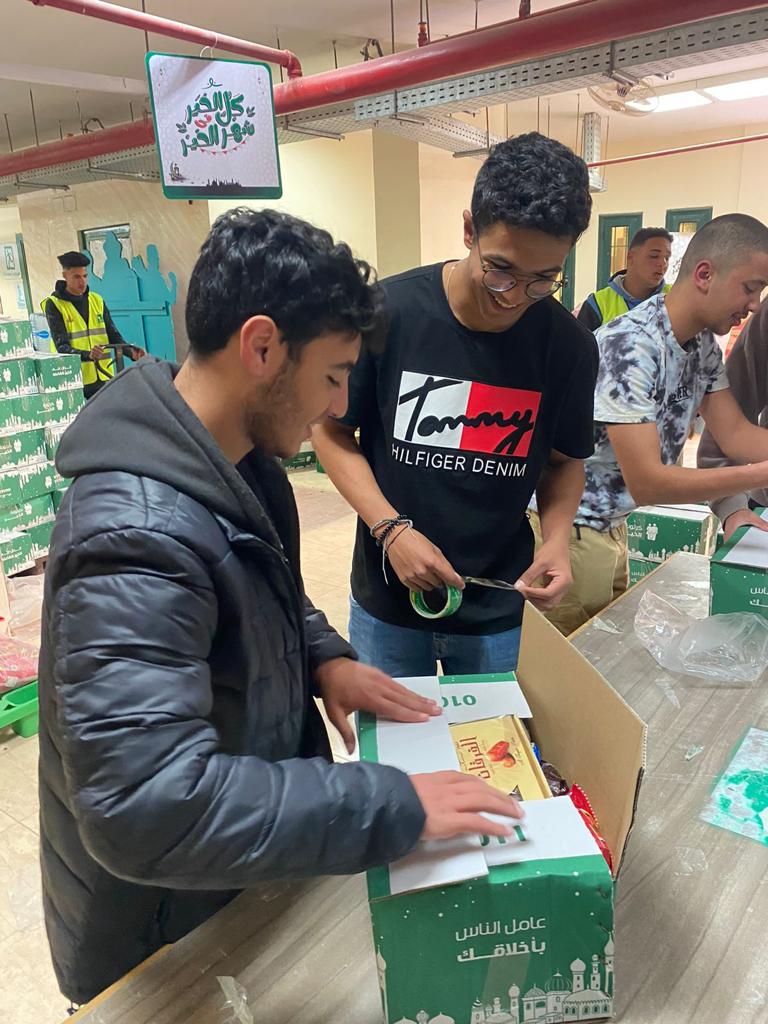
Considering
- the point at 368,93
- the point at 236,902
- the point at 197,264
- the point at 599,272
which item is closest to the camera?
the point at 197,264

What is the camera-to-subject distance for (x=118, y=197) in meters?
7.11

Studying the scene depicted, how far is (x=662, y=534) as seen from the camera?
2.73m

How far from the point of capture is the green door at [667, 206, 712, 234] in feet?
27.7

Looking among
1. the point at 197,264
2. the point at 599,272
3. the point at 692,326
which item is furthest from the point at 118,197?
the point at 197,264

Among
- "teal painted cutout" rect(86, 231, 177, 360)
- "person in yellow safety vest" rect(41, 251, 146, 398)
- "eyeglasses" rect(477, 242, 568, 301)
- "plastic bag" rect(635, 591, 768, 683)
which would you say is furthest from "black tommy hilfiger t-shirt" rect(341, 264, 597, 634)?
"teal painted cutout" rect(86, 231, 177, 360)

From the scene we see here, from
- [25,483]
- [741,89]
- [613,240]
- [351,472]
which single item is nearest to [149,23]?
[25,483]

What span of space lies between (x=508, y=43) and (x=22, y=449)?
2966mm

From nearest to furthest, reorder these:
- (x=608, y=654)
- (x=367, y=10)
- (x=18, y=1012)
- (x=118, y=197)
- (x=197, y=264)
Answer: (x=197, y=264)
(x=608, y=654)
(x=18, y=1012)
(x=367, y=10)
(x=118, y=197)

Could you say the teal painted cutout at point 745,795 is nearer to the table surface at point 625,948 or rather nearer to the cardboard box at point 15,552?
the table surface at point 625,948

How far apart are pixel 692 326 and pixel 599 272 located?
27.9 feet

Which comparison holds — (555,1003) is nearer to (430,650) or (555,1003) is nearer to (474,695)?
(474,695)

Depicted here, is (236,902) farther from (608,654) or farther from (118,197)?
(118,197)

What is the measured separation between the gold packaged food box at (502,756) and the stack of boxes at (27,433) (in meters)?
3.27

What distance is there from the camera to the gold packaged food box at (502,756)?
80 centimetres
